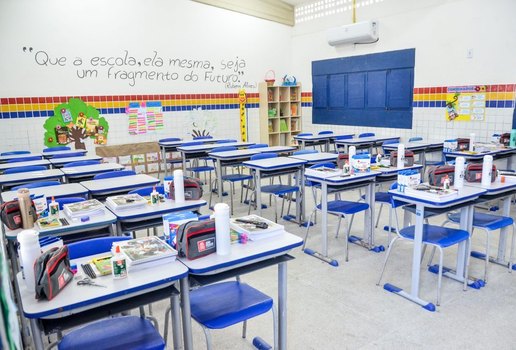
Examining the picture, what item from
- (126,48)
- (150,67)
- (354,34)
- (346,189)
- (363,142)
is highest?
(354,34)

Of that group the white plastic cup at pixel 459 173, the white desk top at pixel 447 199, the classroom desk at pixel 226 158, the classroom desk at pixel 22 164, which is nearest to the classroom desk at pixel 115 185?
the classroom desk at pixel 226 158

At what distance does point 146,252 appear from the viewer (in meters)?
2.06

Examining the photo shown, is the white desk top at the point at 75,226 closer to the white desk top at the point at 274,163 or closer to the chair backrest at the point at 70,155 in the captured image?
the white desk top at the point at 274,163

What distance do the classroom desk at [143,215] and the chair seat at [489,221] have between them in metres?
2.44

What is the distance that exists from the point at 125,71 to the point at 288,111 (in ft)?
13.5

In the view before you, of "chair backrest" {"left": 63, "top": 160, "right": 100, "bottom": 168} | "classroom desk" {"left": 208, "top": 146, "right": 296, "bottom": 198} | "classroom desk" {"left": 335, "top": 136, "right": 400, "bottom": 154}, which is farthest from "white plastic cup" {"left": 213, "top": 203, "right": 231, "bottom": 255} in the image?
"classroom desk" {"left": 335, "top": 136, "right": 400, "bottom": 154}

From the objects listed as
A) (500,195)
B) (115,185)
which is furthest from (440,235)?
(115,185)

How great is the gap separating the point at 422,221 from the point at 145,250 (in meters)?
2.16

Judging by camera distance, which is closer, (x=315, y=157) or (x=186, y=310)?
(x=186, y=310)

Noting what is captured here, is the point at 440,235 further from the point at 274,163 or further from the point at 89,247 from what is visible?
the point at 89,247

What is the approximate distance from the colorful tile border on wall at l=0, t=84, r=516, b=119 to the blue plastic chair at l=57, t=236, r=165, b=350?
6.20 meters

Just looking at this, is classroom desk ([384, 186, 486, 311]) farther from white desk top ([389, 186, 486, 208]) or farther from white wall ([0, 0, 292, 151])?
white wall ([0, 0, 292, 151])

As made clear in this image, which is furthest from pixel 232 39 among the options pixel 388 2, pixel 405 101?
pixel 405 101

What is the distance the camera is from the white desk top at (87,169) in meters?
4.60
